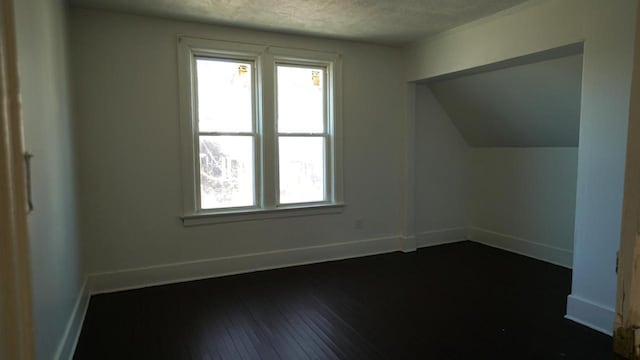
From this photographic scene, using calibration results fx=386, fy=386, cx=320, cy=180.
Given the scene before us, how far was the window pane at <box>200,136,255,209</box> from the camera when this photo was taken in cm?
397

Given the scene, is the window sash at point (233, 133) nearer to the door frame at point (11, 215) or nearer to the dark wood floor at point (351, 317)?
the dark wood floor at point (351, 317)

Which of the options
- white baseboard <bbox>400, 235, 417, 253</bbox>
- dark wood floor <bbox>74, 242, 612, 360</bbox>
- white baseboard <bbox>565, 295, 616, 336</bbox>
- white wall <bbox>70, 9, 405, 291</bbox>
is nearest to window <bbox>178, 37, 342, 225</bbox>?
white wall <bbox>70, 9, 405, 291</bbox>

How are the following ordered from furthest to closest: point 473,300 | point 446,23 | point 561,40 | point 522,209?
1. point 522,209
2. point 446,23
3. point 473,300
4. point 561,40

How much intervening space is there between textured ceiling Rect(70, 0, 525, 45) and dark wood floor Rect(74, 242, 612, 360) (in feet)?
8.32

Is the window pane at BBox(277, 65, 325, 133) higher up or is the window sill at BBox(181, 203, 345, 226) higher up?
the window pane at BBox(277, 65, 325, 133)

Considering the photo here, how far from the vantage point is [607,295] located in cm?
278

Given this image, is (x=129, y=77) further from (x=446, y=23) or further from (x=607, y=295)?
(x=607, y=295)

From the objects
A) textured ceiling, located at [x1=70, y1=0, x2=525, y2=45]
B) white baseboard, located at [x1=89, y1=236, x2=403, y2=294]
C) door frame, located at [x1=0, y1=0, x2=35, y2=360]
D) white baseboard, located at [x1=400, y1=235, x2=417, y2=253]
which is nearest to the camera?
door frame, located at [x1=0, y1=0, x2=35, y2=360]

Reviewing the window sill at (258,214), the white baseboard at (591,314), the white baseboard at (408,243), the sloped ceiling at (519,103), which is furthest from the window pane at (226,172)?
the white baseboard at (591,314)

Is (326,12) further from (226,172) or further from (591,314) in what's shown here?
(591,314)

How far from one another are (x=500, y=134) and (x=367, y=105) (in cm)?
173

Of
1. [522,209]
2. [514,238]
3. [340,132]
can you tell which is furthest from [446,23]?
[514,238]

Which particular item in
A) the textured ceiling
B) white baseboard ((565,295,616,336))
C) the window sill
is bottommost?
white baseboard ((565,295,616,336))

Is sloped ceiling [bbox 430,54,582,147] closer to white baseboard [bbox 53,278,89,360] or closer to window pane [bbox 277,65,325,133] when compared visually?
window pane [bbox 277,65,325,133]
